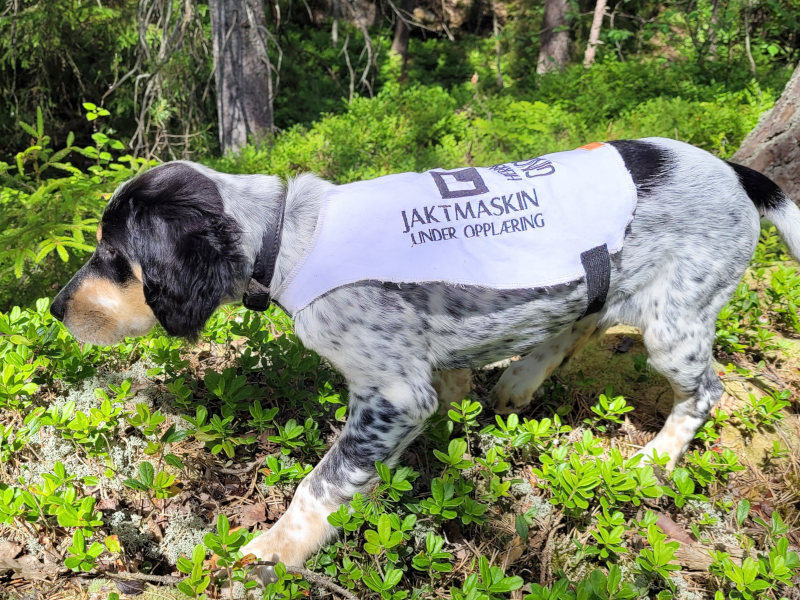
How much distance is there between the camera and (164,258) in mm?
2412

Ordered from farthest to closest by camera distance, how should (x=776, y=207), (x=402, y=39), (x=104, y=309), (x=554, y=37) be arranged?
1. (x=402, y=39)
2. (x=554, y=37)
3. (x=776, y=207)
4. (x=104, y=309)

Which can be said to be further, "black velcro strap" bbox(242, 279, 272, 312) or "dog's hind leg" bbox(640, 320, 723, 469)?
"dog's hind leg" bbox(640, 320, 723, 469)

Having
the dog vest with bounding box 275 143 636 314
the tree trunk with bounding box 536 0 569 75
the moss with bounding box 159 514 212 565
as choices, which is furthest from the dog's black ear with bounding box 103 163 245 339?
the tree trunk with bounding box 536 0 569 75

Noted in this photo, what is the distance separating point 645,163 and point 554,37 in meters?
9.93

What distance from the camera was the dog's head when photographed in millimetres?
2408

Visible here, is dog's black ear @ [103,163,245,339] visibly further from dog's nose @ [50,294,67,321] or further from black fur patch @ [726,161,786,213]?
black fur patch @ [726,161,786,213]

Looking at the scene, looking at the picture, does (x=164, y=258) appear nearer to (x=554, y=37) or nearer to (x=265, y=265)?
(x=265, y=265)

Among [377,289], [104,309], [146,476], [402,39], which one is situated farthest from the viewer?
[402,39]

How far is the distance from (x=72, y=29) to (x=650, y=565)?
30.9ft

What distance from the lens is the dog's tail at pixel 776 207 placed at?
303 centimetres

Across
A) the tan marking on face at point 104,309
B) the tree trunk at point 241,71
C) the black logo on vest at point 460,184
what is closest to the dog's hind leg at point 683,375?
the black logo on vest at point 460,184

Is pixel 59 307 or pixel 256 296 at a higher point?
pixel 256 296

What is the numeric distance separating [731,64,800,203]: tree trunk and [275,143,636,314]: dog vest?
3.20 m

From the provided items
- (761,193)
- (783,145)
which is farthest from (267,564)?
(783,145)
